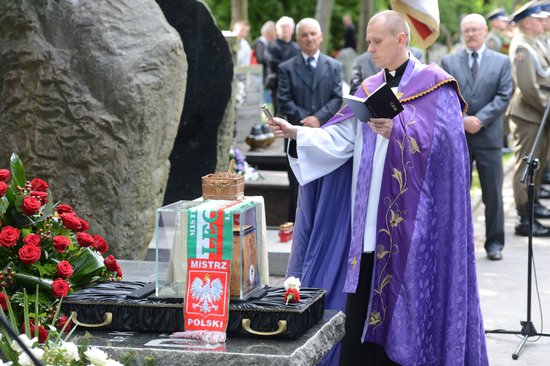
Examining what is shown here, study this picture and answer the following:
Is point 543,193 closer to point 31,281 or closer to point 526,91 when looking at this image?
point 526,91

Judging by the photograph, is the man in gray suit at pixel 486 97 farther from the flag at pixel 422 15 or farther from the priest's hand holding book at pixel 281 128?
the priest's hand holding book at pixel 281 128

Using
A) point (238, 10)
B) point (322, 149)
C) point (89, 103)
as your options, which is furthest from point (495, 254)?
point (238, 10)

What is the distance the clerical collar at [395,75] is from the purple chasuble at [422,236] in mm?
85

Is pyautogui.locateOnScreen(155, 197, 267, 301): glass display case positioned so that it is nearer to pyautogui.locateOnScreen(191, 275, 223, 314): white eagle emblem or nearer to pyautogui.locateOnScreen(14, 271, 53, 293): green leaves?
pyautogui.locateOnScreen(191, 275, 223, 314): white eagle emblem

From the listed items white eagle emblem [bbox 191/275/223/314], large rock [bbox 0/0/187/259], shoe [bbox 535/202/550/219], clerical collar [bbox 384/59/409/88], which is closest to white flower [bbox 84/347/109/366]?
white eagle emblem [bbox 191/275/223/314]

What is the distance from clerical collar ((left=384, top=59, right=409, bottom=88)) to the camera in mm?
5781

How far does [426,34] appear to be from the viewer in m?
7.53

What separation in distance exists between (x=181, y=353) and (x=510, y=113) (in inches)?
320

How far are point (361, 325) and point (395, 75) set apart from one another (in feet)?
4.13

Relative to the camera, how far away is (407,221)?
562cm

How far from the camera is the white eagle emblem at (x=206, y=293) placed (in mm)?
4559

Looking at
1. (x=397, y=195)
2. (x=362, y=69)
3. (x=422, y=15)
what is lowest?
(x=397, y=195)

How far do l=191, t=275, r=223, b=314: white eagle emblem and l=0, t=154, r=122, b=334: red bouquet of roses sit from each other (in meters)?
0.64

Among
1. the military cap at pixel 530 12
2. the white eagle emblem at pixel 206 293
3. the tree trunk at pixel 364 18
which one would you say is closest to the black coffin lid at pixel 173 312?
the white eagle emblem at pixel 206 293
